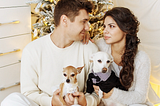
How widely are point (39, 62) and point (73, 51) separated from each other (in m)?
0.29

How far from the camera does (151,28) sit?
2535mm

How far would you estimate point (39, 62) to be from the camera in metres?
1.66

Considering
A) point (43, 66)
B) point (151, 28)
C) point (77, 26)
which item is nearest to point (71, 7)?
point (77, 26)

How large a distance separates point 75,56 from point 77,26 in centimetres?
25

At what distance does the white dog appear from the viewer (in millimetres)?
1428

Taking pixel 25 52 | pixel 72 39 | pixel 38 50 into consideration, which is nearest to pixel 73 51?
pixel 72 39

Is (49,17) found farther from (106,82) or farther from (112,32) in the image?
(106,82)

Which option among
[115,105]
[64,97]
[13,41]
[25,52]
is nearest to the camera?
[64,97]

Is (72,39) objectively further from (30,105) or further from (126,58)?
(30,105)

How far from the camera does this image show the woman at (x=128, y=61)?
5.29 feet

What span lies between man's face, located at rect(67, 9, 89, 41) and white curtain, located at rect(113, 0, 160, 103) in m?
1.18

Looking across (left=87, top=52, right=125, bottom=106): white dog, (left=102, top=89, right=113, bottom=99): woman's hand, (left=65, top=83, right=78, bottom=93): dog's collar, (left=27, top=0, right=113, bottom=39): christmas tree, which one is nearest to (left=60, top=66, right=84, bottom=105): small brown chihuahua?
(left=65, top=83, right=78, bottom=93): dog's collar

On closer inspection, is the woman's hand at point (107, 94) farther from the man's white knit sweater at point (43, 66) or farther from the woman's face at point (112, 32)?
the woman's face at point (112, 32)

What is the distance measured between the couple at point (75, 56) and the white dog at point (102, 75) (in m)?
0.08
